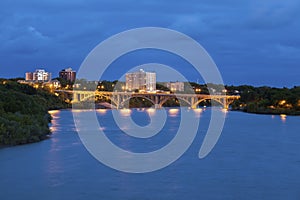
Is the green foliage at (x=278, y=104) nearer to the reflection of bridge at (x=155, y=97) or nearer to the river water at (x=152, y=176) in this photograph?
the reflection of bridge at (x=155, y=97)

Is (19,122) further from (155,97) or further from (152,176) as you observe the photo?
(155,97)

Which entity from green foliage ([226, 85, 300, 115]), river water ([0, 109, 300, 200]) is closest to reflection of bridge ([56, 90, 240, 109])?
green foliage ([226, 85, 300, 115])

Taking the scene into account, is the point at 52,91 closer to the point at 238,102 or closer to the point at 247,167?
the point at 238,102

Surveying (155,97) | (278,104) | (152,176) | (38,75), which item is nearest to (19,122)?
(152,176)

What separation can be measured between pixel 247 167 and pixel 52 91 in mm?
50883

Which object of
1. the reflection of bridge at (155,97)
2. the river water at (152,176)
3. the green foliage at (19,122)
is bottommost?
the river water at (152,176)

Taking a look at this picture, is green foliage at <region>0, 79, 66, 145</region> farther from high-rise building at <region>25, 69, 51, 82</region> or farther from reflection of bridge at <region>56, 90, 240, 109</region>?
high-rise building at <region>25, 69, 51, 82</region>

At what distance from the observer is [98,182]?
11.1 metres

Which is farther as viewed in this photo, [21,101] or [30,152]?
[21,101]

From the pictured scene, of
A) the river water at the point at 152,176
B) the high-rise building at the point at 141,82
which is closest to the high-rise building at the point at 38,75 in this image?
the high-rise building at the point at 141,82

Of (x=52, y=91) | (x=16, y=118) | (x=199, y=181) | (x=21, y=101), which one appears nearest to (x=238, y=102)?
(x=52, y=91)

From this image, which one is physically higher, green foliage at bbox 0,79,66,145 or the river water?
green foliage at bbox 0,79,66,145

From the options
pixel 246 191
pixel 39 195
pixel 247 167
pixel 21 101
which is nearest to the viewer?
pixel 39 195

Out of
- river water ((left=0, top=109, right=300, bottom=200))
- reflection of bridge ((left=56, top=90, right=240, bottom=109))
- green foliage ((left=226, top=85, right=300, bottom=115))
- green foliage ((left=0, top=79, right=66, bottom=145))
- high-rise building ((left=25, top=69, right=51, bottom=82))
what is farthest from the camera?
high-rise building ((left=25, top=69, right=51, bottom=82))
